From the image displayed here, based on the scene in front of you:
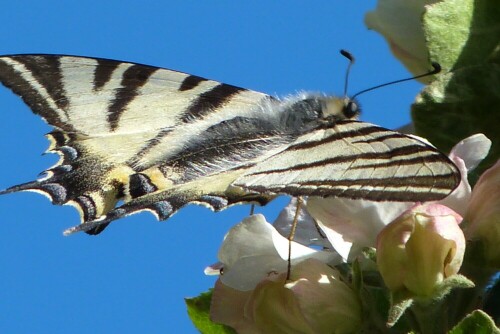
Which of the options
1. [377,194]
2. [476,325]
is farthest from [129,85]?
[476,325]

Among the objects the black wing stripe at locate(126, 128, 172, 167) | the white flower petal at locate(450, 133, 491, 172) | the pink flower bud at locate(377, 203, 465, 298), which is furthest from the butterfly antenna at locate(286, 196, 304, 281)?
the black wing stripe at locate(126, 128, 172, 167)

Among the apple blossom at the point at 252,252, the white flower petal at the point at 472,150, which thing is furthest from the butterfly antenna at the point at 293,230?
the white flower petal at the point at 472,150

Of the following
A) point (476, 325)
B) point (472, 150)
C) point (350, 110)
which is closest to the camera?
point (476, 325)

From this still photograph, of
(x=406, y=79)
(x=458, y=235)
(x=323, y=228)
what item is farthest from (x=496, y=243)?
(x=406, y=79)

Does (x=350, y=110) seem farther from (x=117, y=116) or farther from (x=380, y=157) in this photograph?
(x=117, y=116)

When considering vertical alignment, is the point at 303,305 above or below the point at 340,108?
below

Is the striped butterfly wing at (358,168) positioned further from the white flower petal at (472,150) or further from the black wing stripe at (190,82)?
the black wing stripe at (190,82)
